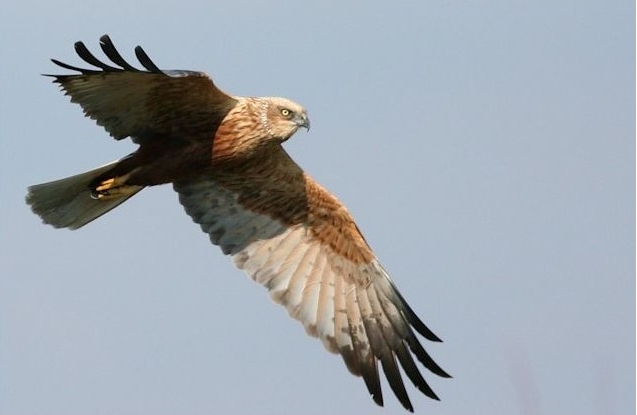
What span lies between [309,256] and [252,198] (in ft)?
2.26

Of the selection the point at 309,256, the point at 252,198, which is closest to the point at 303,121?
the point at 252,198

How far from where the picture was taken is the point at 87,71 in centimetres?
1148

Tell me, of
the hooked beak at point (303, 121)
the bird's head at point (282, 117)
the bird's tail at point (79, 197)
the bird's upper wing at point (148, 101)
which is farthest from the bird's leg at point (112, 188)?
the hooked beak at point (303, 121)

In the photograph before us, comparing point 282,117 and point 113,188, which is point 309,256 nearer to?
point 282,117

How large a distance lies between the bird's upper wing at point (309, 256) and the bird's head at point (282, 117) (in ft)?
1.65

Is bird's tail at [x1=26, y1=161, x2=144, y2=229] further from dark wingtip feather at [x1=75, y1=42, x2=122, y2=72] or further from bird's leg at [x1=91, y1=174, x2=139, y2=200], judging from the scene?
dark wingtip feather at [x1=75, y1=42, x2=122, y2=72]

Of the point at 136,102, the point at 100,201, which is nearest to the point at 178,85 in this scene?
the point at 136,102

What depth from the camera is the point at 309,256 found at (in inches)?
526

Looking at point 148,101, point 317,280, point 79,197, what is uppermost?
point 148,101

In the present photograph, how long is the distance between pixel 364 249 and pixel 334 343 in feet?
→ 2.83

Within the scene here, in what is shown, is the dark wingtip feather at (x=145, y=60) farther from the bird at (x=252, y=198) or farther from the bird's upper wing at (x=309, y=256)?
the bird's upper wing at (x=309, y=256)

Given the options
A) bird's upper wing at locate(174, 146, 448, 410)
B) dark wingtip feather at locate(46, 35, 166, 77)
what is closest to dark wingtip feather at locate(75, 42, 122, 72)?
dark wingtip feather at locate(46, 35, 166, 77)

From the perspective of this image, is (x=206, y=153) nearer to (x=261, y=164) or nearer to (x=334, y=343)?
(x=261, y=164)

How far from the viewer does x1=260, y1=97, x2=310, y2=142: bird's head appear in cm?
1232
